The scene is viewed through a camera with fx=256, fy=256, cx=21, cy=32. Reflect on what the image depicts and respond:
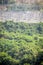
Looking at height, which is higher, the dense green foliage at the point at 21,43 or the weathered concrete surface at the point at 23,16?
the weathered concrete surface at the point at 23,16

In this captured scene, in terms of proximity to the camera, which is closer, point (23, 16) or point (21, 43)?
point (21, 43)

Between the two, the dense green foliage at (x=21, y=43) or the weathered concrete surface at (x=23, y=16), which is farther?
the weathered concrete surface at (x=23, y=16)

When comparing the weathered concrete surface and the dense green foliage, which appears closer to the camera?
the dense green foliage

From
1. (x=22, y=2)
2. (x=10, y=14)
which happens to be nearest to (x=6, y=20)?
(x=10, y=14)

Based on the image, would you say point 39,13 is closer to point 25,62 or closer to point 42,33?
point 42,33

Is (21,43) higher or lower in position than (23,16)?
lower

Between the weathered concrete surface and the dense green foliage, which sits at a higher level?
the weathered concrete surface

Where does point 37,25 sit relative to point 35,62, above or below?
above

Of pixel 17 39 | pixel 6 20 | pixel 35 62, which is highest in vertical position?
pixel 6 20
